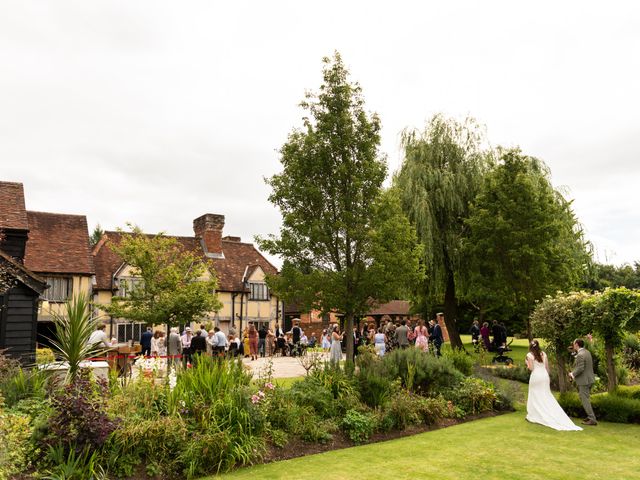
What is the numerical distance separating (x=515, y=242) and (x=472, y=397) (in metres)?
10.2

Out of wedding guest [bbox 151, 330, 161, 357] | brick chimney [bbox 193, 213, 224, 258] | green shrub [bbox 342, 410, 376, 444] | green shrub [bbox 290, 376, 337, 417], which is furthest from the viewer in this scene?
brick chimney [bbox 193, 213, 224, 258]

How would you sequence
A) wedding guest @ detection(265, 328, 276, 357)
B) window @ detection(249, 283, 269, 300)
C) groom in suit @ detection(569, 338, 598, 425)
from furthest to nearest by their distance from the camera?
window @ detection(249, 283, 269, 300) < wedding guest @ detection(265, 328, 276, 357) < groom in suit @ detection(569, 338, 598, 425)

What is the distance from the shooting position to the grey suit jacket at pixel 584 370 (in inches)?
445

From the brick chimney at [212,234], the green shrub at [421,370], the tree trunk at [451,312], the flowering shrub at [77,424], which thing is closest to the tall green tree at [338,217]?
the green shrub at [421,370]

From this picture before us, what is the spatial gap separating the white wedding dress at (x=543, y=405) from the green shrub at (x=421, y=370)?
185 cm

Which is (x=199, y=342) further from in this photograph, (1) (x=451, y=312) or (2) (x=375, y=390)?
(1) (x=451, y=312)

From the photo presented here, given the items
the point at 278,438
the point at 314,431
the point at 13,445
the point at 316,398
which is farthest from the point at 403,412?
the point at 13,445

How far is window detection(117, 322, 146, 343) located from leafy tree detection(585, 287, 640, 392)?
26.3 meters

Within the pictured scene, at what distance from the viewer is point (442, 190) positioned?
23609mm

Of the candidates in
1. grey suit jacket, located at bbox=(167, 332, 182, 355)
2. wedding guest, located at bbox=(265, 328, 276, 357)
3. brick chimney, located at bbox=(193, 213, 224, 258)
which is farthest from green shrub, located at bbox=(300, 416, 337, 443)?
brick chimney, located at bbox=(193, 213, 224, 258)

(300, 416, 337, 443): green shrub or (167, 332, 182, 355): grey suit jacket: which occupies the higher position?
(167, 332, 182, 355): grey suit jacket

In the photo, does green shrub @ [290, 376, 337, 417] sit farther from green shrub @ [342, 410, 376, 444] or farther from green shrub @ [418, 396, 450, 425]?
green shrub @ [418, 396, 450, 425]

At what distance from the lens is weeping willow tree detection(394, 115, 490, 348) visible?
2316cm

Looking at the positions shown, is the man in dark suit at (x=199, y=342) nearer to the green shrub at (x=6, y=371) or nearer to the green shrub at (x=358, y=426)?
the green shrub at (x=6, y=371)
